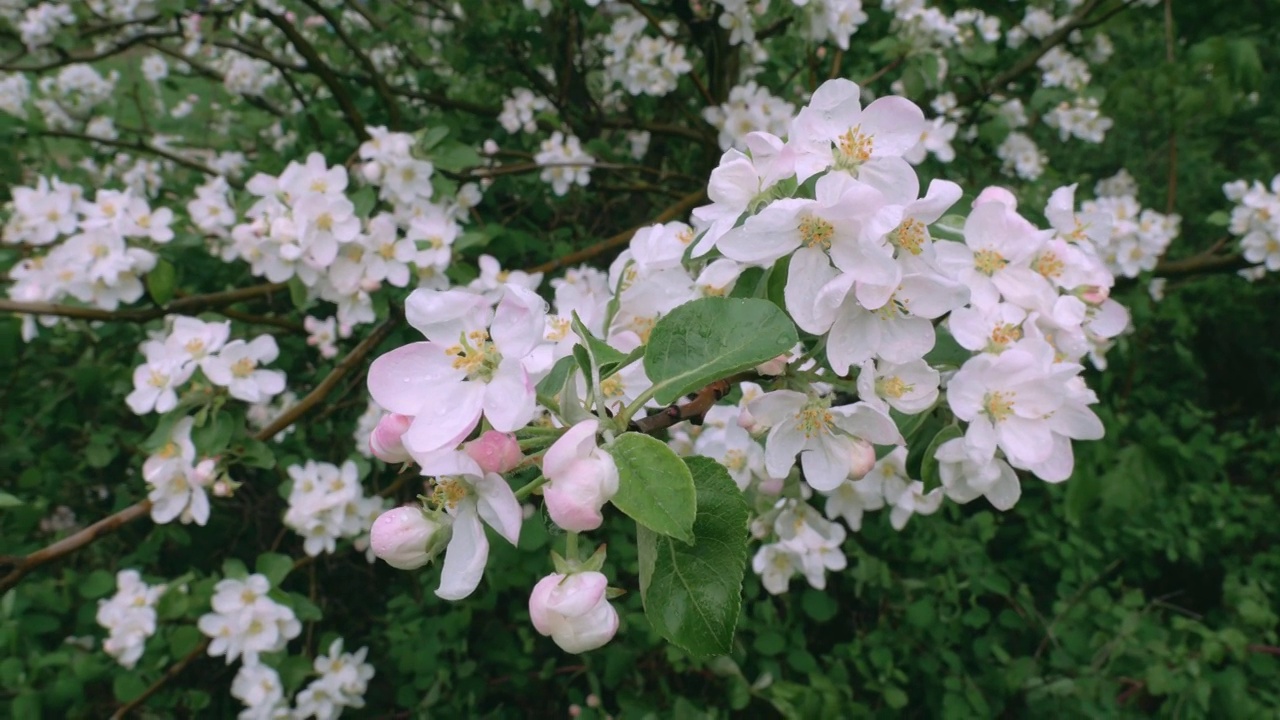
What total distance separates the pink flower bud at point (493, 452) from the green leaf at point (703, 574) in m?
0.14

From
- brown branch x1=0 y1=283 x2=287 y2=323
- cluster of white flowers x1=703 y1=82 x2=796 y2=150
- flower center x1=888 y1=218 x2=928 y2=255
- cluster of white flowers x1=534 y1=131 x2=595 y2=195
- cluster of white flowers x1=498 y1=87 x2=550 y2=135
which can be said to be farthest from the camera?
cluster of white flowers x1=498 y1=87 x2=550 y2=135

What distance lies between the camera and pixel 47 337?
274 centimetres

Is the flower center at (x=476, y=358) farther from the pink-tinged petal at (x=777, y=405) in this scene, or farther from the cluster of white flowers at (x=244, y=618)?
the cluster of white flowers at (x=244, y=618)

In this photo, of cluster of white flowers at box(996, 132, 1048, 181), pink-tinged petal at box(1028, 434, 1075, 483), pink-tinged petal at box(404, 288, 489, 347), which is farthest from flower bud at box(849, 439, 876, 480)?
cluster of white flowers at box(996, 132, 1048, 181)

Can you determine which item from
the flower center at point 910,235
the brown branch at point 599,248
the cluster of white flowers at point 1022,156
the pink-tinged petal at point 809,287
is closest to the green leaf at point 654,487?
the pink-tinged petal at point 809,287

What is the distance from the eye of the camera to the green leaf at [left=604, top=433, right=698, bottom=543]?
657 mm

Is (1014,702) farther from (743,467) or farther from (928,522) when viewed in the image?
(743,467)

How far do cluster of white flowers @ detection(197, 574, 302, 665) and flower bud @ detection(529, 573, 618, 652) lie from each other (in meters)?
1.43

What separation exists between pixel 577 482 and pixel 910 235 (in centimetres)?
46

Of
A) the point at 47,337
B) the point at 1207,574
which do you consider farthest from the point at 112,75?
the point at 1207,574

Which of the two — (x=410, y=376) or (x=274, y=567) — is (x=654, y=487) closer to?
(x=410, y=376)

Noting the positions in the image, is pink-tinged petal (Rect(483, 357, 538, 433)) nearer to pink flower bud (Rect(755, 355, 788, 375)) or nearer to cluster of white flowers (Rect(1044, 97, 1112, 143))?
pink flower bud (Rect(755, 355, 788, 375))

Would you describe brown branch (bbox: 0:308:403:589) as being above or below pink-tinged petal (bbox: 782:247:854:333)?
below

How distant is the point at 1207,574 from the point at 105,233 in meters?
3.69
